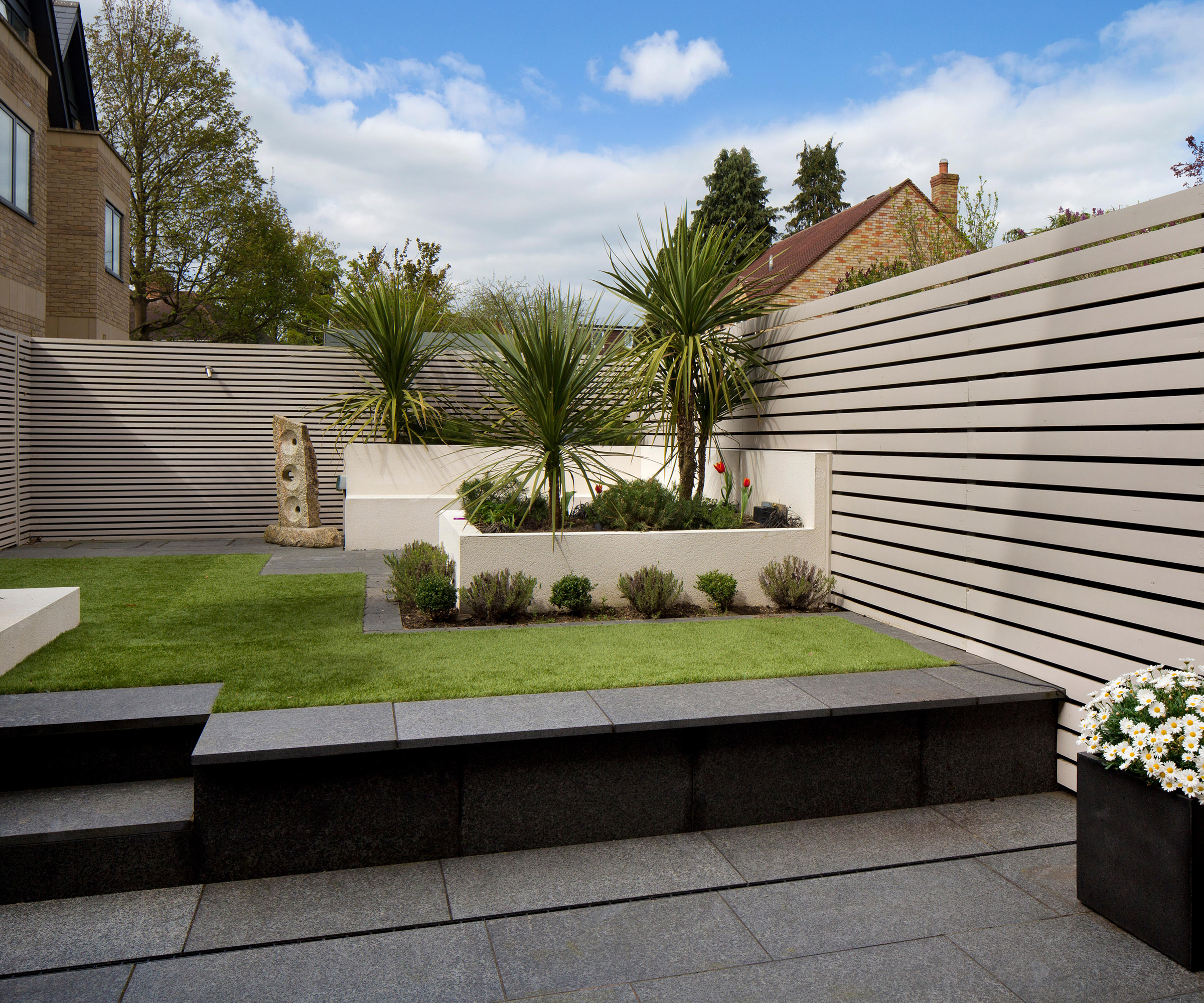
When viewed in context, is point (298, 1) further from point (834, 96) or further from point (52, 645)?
point (834, 96)

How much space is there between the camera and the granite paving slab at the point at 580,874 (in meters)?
2.77

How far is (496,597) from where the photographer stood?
17.3ft

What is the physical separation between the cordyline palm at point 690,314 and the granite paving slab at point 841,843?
11.2 feet

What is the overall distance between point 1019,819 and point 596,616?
2794 mm

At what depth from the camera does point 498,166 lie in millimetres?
24812

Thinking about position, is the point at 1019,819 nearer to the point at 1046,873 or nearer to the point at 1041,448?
the point at 1046,873

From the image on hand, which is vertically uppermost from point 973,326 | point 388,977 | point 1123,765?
point 973,326

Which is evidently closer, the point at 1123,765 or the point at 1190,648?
the point at 1123,765

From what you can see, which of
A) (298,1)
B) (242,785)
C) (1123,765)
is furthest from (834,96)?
(242,785)

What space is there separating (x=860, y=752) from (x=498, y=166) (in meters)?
24.4

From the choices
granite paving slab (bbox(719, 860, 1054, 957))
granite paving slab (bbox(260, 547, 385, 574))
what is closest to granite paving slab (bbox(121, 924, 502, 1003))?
granite paving slab (bbox(719, 860, 1054, 957))

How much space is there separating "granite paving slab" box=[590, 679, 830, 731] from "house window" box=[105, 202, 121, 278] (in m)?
15.4

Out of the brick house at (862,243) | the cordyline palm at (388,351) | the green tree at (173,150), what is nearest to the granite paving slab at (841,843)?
the cordyline palm at (388,351)

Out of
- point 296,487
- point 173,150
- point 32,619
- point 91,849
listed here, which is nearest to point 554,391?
point 32,619
